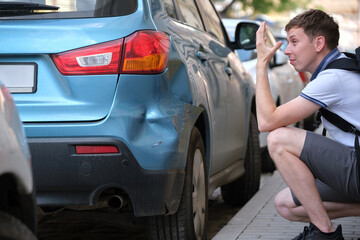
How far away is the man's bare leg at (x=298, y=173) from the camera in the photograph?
4.28m

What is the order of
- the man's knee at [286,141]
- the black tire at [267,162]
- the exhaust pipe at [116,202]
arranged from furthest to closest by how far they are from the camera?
the black tire at [267,162] → the man's knee at [286,141] → the exhaust pipe at [116,202]

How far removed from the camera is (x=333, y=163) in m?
4.21

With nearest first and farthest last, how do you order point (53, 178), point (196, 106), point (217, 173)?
1. point (53, 178)
2. point (196, 106)
3. point (217, 173)

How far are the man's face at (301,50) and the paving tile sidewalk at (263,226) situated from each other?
1062 mm

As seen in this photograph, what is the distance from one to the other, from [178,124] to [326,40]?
0.93 meters

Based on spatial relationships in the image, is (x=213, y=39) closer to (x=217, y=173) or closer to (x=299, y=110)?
(x=217, y=173)

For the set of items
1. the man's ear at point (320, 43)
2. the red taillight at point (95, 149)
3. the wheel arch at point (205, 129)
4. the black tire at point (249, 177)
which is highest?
the man's ear at point (320, 43)

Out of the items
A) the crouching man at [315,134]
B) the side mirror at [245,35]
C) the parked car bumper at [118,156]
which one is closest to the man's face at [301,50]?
the crouching man at [315,134]

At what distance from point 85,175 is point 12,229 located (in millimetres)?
1424

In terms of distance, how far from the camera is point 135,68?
3.98 metres

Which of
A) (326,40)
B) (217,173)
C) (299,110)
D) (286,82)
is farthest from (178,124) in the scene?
(286,82)

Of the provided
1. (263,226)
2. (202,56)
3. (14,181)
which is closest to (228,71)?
(202,56)

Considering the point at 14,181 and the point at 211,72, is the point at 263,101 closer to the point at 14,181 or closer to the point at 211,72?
the point at 211,72

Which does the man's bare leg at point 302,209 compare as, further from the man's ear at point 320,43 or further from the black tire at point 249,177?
the black tire at point 249,177
